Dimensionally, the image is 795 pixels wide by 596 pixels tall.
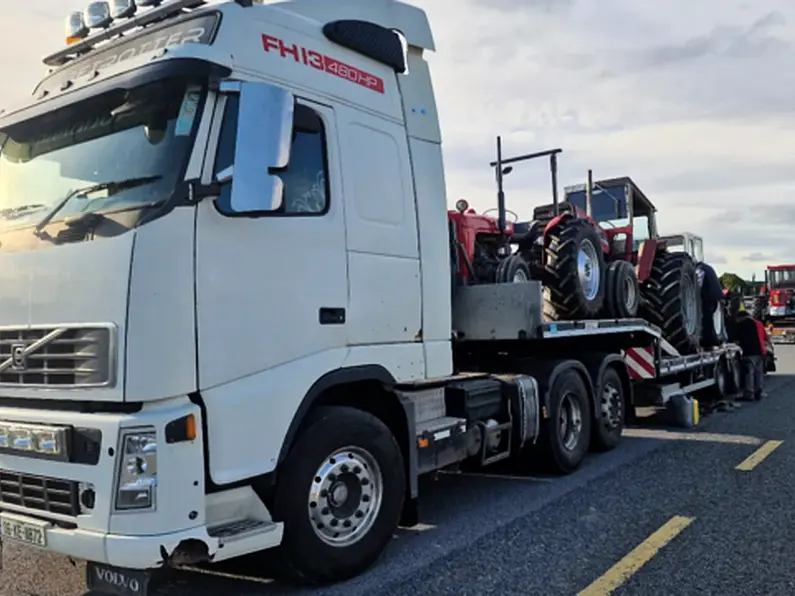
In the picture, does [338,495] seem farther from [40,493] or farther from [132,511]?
[40,493]

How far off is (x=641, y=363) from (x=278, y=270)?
20.1 ft

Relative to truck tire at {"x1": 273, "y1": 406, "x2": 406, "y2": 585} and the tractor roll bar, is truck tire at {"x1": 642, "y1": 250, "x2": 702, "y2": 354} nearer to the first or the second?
the tractor roll bar

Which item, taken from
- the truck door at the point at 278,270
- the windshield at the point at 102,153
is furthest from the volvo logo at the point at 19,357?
the truck door at the point at 278,270

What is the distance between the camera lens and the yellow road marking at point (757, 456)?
713 centimetres

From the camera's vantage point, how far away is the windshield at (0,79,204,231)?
12.5ft

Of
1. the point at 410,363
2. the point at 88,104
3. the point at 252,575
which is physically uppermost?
the point at 88,104

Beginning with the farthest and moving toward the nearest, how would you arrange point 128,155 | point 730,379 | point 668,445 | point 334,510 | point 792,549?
point 730,379 → point 668,445 → point 792,549 → point 334,510 → point 128,155

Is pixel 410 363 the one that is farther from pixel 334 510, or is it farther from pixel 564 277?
pixel 564 277

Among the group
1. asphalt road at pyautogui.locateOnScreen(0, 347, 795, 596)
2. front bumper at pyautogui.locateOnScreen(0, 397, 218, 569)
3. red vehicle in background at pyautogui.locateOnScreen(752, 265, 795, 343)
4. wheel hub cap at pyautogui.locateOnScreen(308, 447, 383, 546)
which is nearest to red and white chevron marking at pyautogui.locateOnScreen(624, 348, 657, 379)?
asphalt road at pyautogui.locateOnScreen(0, 347, 795, 596)

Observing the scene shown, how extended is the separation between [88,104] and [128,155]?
0.49 m

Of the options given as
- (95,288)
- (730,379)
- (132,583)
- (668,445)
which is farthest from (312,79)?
(730,379)

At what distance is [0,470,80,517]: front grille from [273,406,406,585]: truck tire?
1.04 meters

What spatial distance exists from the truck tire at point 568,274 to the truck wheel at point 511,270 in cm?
29

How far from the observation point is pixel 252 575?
4637 millimetres
